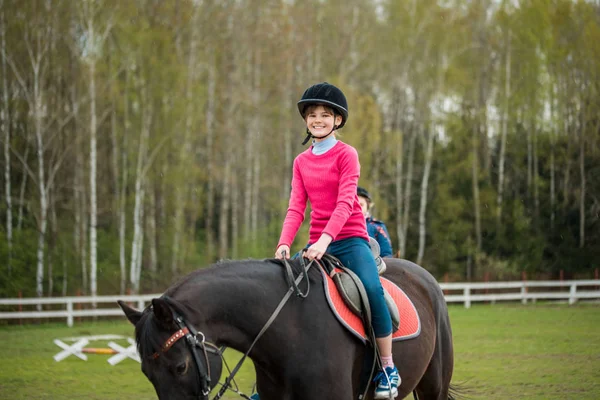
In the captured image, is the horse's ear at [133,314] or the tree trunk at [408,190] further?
the tree trunk at [408,190]

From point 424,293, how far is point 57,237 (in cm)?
2419

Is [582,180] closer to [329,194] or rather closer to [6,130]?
[6,130]

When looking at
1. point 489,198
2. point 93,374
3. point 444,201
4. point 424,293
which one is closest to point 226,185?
point 444,201

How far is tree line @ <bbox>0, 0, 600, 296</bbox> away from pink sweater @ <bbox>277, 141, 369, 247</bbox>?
22.9 metres

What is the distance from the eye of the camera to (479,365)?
11953 mm

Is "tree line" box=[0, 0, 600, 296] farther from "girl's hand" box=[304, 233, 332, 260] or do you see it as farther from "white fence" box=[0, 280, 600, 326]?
"girl's hand" box=[304, 233, 332, 260]

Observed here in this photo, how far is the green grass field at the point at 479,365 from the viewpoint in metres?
9.89

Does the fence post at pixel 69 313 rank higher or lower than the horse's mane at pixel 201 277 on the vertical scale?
lower

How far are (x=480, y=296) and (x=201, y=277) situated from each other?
23.9 meters

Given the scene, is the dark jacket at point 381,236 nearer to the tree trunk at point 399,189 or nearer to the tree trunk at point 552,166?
the tree trunk at point 399,189

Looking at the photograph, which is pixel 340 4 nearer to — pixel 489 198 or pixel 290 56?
pixel 290 56

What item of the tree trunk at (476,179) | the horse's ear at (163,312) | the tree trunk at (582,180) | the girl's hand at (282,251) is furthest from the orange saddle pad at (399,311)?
the tree trunk at (476,179)

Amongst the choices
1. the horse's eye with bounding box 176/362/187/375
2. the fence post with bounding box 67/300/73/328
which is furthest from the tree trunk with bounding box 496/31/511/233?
the horse's eye with bounding box 176/362/187/375

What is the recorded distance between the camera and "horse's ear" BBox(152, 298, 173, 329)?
3353 mm
